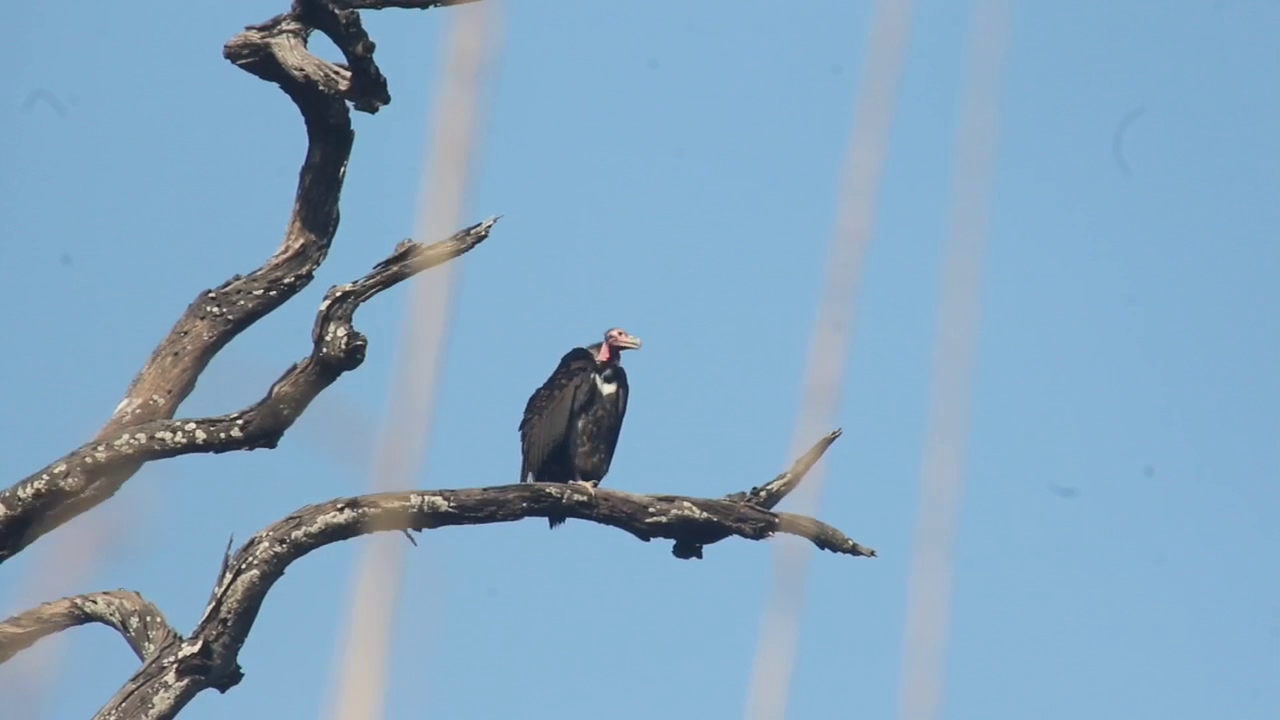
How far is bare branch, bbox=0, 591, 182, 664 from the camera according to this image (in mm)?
5930

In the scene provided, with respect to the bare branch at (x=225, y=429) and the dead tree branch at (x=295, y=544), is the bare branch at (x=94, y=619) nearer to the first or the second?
the dead tree branch at (x=295, y=544)

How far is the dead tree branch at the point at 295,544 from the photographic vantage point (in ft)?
18.8

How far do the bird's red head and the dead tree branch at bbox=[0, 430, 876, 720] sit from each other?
293cm

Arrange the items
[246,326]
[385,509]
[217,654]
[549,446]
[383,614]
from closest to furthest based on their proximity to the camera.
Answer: [383,614]
[385,509]
[217,654]
[246,326]
[549,446]

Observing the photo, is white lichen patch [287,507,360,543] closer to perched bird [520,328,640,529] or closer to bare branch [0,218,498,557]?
bare branch [0,218,498,557]

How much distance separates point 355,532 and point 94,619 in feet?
3.30

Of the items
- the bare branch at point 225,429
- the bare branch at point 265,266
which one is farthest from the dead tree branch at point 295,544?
the bare branch at point 265,266

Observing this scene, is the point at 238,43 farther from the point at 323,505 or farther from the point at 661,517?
the point at 661,517

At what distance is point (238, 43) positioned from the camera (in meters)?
5.92

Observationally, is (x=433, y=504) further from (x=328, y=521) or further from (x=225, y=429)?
(x=225, y=429)

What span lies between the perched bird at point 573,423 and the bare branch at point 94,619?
3225mm

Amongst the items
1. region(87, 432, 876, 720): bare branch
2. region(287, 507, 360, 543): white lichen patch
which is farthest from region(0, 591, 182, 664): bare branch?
region(287, 507, 360, 543): white lichen patch

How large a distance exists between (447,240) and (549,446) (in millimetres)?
6391

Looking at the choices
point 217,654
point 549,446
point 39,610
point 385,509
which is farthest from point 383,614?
point 549,446
